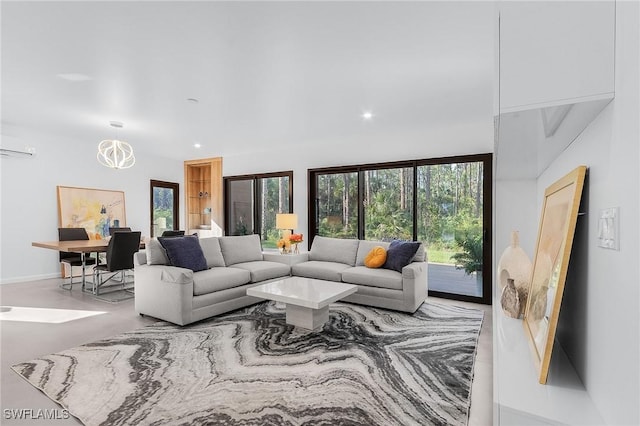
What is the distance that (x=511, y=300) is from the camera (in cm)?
167

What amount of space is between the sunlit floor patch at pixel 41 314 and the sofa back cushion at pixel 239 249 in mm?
1651

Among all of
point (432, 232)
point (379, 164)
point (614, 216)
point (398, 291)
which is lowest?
point (398, 291)

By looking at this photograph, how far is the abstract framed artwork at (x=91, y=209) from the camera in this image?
591 centimetres

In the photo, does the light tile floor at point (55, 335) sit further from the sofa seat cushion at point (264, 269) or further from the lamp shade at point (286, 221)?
the lamp shade at point (286, 221)

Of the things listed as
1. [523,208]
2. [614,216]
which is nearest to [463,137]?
[523,208]

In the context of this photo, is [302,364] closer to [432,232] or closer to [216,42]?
[216,42]

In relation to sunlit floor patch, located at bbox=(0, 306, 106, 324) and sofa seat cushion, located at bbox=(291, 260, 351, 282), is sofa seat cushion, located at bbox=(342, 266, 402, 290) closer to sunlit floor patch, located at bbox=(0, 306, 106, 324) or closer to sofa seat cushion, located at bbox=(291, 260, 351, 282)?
sofa seat cushion, located at bbox=(291, 260, 351, 282)

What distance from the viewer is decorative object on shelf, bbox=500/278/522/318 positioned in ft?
5.40

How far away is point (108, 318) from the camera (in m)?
3.72

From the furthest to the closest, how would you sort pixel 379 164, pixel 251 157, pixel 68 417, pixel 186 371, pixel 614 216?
pixel 251 157
pixel 379 164
pixel 186 371
pixel 68 417
pixel 614 216

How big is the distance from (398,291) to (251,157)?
458 cm

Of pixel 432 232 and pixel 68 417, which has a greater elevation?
pixel 432 232

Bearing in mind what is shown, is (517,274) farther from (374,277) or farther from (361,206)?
(361,206)

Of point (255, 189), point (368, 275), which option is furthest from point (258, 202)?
point (368, 275)
